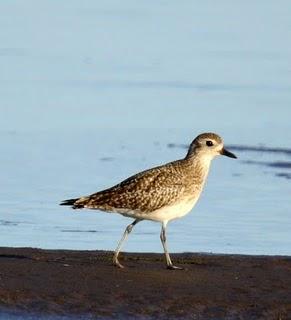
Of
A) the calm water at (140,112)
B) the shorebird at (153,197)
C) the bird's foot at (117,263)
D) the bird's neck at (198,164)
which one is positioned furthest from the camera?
the calm water at (140,112)

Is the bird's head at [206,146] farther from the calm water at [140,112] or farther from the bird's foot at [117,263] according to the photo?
the bird's foot at [117,263]

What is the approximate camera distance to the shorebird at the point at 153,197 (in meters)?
13.2

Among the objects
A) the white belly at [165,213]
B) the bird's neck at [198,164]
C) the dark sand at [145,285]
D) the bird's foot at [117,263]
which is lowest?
the dark sand at [145,285]

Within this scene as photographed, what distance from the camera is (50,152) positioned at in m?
20.2

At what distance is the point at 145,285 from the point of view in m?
12.3

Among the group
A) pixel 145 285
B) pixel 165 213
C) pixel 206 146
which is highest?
pixel 206 146

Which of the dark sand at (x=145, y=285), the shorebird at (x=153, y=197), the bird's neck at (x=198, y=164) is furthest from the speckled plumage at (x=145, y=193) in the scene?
the dark sand at (x=145, y=285)

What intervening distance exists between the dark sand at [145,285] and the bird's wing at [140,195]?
499 millimetres

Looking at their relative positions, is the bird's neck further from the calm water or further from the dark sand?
the calm water

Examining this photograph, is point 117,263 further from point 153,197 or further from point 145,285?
point 145,285

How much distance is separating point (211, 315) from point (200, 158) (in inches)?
96.4

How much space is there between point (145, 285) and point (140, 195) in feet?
3.64

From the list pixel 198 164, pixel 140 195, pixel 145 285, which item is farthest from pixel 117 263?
pixel 198 164

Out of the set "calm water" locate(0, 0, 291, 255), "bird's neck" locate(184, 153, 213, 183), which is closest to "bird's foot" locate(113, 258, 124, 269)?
"bird's neck" locate(184, 153, 213, 183)
